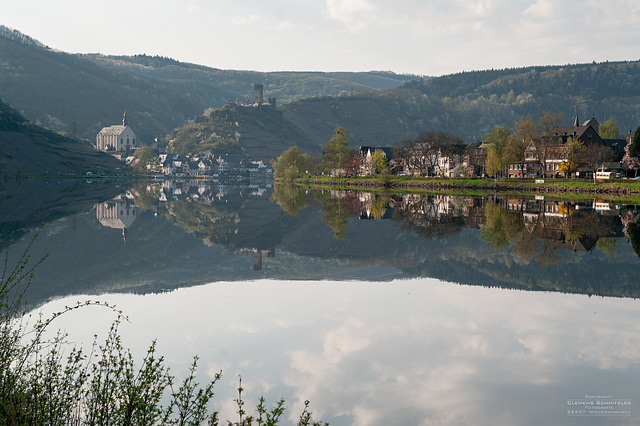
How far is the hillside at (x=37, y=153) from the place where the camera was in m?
143

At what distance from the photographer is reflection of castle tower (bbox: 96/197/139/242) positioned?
43.4m

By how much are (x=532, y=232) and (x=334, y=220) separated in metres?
18.1

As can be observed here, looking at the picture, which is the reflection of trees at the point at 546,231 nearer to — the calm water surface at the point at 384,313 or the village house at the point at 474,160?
the calm water surface at the point at 384,313

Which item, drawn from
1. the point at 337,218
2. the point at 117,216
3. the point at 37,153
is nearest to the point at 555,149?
the point at 337,218

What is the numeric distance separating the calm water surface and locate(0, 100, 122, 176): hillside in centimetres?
11885

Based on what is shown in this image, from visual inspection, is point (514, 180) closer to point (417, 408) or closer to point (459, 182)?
point (459, 182)

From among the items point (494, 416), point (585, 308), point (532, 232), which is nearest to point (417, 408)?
point (494, 416)

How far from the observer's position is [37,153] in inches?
6196

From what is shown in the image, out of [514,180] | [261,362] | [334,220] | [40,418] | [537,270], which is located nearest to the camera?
[40,418]

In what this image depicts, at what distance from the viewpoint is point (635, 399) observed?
1112 cm

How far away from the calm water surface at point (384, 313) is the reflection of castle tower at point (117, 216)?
2.98 meters

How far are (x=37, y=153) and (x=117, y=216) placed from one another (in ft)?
410

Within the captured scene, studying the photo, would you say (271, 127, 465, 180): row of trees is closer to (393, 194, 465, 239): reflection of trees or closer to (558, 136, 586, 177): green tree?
(558, 136, 586, 177): green tree

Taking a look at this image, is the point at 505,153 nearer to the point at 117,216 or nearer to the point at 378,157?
the point at 378,157
